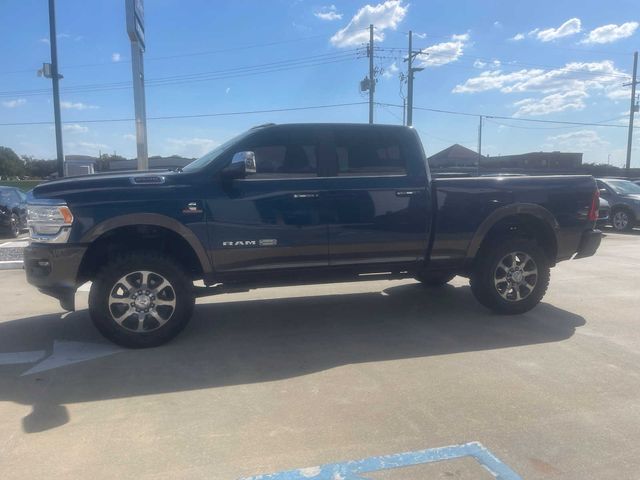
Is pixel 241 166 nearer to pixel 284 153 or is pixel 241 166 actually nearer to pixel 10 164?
pixel 284 153

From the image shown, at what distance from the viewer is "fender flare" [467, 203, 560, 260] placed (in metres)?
5.80

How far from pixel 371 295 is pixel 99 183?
12.4ft

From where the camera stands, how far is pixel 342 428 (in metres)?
3.44

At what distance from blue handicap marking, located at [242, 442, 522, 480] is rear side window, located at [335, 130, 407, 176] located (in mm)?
2992

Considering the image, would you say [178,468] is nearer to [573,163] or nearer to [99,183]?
[99,183]

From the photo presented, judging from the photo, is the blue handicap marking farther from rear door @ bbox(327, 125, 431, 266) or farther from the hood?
the hood

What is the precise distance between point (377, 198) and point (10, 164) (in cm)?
8441

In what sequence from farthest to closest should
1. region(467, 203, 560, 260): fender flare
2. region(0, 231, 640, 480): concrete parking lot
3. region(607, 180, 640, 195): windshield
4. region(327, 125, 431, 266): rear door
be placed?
1. region(607, 180, 640, 195): windshield
2. region(467, 203, 560, 260): fender flare
3. region(327, 125, 431, 266): rear door
4. region(0, 231, 640, 480): concrete parking lot

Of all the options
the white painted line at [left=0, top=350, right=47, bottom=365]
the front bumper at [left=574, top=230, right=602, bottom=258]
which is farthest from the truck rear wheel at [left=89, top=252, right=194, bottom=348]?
the front bumper at [left=574, top=230, right=602, bottom=258]

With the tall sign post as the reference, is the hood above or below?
below

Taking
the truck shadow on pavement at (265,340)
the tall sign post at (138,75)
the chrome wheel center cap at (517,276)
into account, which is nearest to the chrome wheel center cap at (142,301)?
the truck shadow on pavement at (265,340)

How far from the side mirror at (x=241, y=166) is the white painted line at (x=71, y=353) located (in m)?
1.95

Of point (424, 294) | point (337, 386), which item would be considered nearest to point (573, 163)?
point (424, 294)

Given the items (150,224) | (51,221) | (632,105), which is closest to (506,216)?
(150,224)
